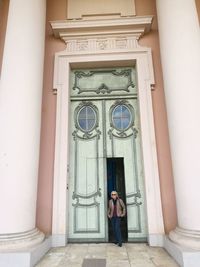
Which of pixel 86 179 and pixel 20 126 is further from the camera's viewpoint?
pixel 86 179

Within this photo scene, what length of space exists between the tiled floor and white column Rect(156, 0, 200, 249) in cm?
44

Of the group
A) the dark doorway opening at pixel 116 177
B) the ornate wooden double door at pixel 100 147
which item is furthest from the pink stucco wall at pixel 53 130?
→ the dark doorway opening at pixel 116 177

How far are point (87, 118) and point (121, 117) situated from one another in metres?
0.81

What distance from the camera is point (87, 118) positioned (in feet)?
18.6

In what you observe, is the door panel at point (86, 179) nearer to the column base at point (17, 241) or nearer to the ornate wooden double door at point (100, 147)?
the ornate wooden double door at point (100, 147)

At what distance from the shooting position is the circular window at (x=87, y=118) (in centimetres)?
561

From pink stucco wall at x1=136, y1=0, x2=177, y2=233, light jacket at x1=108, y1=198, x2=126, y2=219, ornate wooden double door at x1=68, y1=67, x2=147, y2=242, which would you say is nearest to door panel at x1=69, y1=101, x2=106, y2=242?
ornate wooden double door at x1=68, y1=67, x2=147, y2=242

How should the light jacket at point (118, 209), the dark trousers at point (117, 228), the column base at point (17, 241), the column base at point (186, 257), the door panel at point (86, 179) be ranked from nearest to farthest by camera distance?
the column base at point (186, 257) → the column base at point (17, 241) → the dark trousers at point (117, 228) → the light jacket at point (118, 209) → the door panel at point (86, 179)

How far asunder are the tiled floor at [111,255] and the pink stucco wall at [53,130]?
0.65m

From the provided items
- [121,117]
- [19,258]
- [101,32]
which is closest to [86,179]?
[121,117]

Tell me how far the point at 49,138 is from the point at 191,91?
3.07m

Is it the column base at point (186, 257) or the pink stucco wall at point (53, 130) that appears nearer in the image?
the column base at point (186, 257)

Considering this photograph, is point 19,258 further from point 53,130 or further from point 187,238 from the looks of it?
point 53,130

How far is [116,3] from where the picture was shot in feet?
20.0
